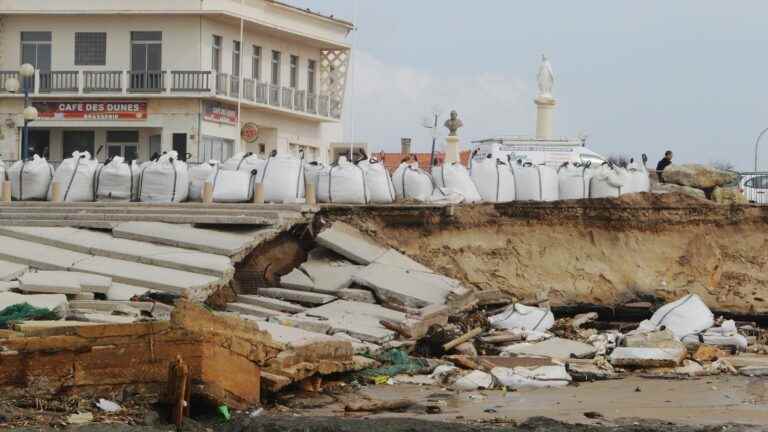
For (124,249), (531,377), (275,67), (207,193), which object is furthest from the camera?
(275,67)

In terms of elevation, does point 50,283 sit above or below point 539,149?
below

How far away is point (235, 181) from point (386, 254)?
281 centimetres

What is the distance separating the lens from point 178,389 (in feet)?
43.2

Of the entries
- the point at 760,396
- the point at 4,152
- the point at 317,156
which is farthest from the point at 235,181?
the point at 317,156

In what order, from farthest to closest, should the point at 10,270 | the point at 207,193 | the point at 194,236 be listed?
the point at 207,193, the point at 194,236, the point at 10,270

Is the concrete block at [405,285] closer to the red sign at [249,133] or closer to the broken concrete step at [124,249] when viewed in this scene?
the broken concrete step at [124,249]

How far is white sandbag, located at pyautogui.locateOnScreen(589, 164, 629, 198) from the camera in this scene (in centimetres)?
2431

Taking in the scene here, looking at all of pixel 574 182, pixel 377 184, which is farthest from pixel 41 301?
pixel 574 182

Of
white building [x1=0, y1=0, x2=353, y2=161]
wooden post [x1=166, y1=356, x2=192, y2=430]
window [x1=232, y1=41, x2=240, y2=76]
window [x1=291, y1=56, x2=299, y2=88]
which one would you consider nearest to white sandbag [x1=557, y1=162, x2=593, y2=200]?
wooden post [x1=166, y1=356, x2=192, y2=430]

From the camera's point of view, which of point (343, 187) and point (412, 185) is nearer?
point (343, 187)

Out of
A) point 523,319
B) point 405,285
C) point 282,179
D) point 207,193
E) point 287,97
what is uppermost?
point 287,97

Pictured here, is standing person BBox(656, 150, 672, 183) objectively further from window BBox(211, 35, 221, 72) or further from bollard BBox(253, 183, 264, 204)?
window BBox(211, 35, 221, 72)

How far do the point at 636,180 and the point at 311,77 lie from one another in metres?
18.6

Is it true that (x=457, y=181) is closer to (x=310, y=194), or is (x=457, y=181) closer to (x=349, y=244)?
(x=310, y=194)
